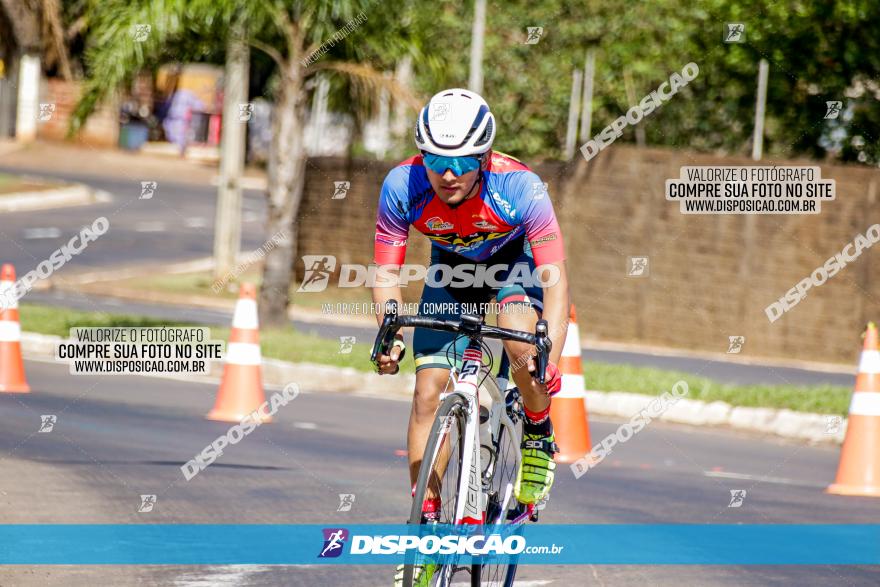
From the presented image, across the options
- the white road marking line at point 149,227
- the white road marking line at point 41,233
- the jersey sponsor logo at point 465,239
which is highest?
the jersey sponsor logo at point 465,239

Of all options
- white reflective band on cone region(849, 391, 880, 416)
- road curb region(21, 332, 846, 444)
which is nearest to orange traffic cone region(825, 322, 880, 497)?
white reflective band on cone region(849, 391, 880, 416)

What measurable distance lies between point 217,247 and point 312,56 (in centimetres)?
905

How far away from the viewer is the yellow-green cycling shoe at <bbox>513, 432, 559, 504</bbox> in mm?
6461

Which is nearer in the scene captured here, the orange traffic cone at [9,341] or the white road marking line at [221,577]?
the white road marking line at [221,577]

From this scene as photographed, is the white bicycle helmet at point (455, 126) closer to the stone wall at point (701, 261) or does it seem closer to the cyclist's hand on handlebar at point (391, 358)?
the cyclist's hand on handlebar at point (391, 358)

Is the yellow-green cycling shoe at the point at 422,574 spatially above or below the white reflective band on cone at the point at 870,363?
below

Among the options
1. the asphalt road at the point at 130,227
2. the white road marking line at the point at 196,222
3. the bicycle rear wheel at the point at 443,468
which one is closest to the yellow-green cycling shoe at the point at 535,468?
the bicycle rear wheel at the point at 443,468

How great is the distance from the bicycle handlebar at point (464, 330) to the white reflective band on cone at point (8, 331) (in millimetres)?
7613

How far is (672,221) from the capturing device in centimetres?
2209

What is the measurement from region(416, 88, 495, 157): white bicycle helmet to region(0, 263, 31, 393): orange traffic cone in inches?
299

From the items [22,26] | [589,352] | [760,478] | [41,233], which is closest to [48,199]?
[22,26]

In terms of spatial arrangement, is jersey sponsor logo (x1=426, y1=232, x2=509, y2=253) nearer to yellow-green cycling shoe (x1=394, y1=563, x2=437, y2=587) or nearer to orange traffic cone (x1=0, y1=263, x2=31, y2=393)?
yellow-green cycling shoe (x1=394, y1=563, x2=437, y2=587)

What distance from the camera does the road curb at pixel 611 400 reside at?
14242mm

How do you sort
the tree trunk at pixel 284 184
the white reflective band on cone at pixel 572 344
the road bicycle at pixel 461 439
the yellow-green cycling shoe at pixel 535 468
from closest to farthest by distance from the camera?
the road bicycle at pixel 461 439, the yellow-green cycling shoe at pixel 535 468, the white reflective band on cone at pixel 572 344, the tree trunk at pixel 284 184
